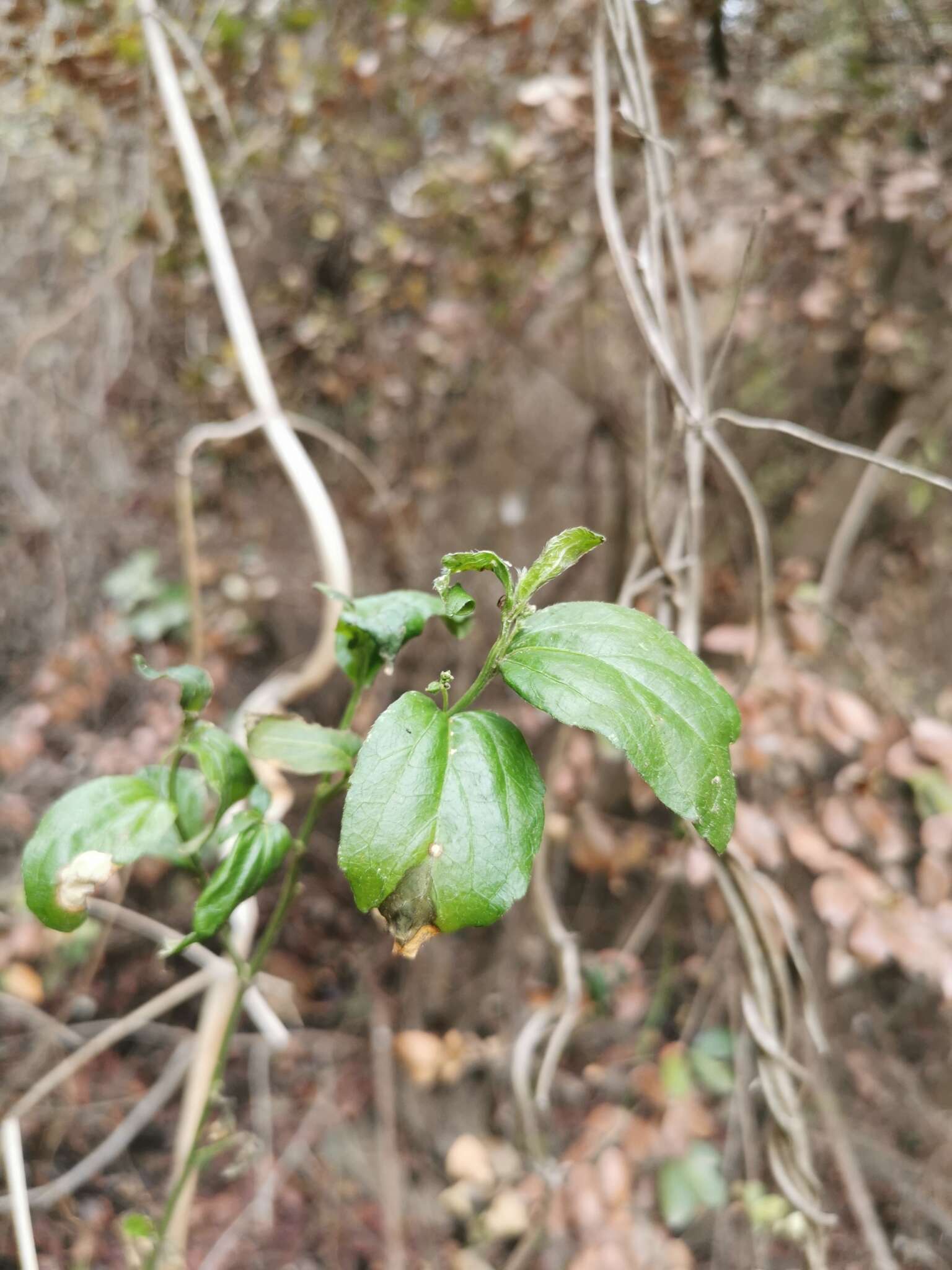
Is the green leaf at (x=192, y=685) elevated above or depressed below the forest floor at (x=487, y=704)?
above

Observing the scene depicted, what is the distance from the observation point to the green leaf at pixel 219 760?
0.56m

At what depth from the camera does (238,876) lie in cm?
54

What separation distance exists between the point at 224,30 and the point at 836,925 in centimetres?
184

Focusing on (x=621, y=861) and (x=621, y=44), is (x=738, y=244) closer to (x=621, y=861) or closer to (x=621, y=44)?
(x=621, y=44)

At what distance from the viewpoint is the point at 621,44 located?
2.50ft

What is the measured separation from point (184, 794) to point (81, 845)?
4.0 inches

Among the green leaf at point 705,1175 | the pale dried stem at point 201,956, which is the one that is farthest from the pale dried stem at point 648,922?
the pale dried stem at point 201,956

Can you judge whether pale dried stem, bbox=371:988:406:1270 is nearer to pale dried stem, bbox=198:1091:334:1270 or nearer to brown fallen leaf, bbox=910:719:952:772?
pale dried stem, bbox=198:1091:334:1270

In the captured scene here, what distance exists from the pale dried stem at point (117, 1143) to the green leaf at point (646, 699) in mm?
1382

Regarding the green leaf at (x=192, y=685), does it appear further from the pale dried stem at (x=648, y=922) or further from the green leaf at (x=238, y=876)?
the pale dried stem at (x=648, y=922)

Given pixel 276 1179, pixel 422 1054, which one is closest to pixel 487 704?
pixel 422 1054

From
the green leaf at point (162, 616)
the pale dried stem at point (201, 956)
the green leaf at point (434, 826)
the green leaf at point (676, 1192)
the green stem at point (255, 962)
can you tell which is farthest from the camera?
the green leaf at point (162, 616)

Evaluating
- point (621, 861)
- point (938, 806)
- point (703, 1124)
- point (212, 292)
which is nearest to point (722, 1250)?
point (703, 1124)

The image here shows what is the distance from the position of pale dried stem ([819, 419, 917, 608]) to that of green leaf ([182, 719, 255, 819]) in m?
1.18
